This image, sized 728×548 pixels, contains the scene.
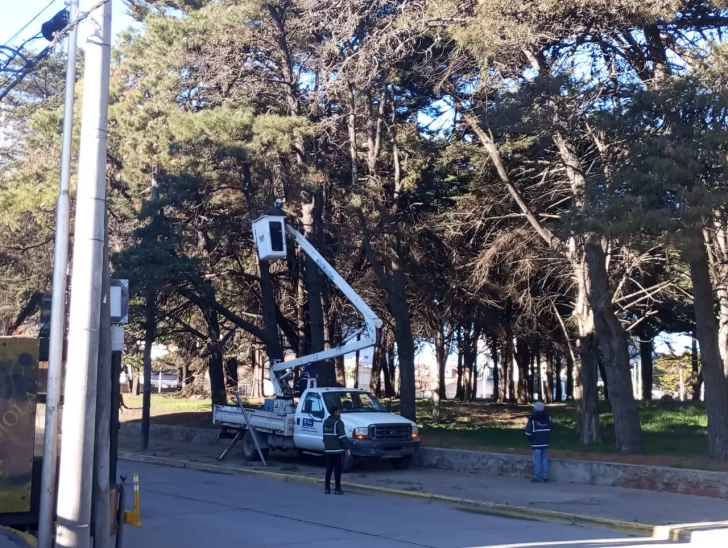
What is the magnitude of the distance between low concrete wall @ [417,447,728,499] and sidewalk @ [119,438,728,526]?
0.86 feet

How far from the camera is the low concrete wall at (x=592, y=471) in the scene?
16.0 metres

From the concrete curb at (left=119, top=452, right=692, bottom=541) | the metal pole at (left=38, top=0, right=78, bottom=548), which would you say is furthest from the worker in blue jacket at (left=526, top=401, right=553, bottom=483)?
the metal pole at (left=38, top=0, right=78, bottom=548)

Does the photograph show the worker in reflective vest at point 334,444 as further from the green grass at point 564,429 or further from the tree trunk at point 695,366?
the tree trunk at point 695,366

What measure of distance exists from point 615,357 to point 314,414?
758 cm

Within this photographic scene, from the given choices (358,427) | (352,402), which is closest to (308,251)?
(352,402)

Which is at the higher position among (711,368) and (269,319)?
(269,319)

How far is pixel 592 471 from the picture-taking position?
18.0m

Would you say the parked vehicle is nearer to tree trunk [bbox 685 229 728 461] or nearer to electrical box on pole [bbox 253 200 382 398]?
electrical box on pole [bbox 253 200 382 398]

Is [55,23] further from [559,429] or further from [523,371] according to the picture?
[523,371]

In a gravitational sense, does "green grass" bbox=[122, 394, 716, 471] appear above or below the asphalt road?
above

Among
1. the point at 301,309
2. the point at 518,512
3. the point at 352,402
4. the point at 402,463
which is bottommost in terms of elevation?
the point at 518,512

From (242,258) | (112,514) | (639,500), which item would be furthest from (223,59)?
(112,514)

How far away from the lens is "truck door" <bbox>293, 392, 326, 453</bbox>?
21.5 meters

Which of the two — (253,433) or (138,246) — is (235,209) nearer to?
(138,246)
